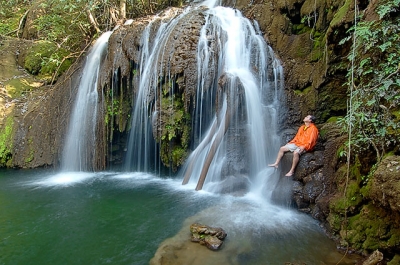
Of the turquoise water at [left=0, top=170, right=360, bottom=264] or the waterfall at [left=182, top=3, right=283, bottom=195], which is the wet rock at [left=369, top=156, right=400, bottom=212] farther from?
the waterfall at [left=182, top=3, right=283, bottom=195]

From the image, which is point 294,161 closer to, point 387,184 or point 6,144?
point 387,184

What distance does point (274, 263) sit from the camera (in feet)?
12.4

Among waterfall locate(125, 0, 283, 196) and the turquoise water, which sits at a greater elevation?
waterfall locate(125, 0, 283, 196)

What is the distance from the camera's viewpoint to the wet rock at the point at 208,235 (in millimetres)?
4117

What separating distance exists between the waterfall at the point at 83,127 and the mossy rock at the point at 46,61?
2.31 meters

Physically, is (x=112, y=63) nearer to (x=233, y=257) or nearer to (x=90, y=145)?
(x=90, y=145)

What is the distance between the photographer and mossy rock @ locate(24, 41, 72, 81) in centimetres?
1112

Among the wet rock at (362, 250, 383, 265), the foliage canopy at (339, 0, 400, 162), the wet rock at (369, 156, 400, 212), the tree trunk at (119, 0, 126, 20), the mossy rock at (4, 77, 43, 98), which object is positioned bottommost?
the wet rock at (362, 250, 383, 265)

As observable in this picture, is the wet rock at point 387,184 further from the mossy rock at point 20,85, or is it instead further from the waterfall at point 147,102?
the mossy rock at point 20,85

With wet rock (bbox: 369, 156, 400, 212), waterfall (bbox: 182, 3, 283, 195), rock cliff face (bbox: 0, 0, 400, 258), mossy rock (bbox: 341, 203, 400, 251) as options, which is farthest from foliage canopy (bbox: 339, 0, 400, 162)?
waterfall (bbox: 182, 3, 283, 195)

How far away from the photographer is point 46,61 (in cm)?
1123

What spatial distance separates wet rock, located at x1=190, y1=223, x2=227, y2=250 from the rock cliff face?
181 centimetres

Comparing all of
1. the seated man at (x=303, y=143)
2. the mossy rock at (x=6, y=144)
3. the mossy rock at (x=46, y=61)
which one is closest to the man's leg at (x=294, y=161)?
the seated man at (x=303, y=143)

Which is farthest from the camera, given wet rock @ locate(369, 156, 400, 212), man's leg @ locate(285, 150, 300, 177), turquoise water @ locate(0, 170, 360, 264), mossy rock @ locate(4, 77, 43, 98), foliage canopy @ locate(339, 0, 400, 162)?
mossy rock @ locate(4, 77, 43, 98)
